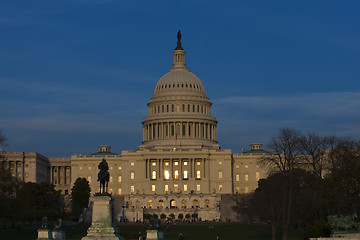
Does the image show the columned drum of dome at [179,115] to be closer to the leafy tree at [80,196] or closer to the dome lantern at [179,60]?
the dome lantern at [179,60]

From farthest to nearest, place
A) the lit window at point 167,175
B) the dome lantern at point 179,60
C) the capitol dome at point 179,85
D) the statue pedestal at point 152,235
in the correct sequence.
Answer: the dome lantern at point 179,60
the capitol dome at point 179,85
the lit window at point 167,175
the statue pedestal at point 152,235

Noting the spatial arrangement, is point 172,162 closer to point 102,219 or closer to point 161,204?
point 161,204

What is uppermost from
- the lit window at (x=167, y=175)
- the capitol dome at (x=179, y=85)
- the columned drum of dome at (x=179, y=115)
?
the capitol dome at (x=179, y=85)

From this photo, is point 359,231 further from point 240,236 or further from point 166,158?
point 166,158

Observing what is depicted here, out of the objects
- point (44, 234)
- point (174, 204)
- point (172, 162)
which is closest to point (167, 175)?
point (172, 162)

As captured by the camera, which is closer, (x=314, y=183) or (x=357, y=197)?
(x=357, y=197)

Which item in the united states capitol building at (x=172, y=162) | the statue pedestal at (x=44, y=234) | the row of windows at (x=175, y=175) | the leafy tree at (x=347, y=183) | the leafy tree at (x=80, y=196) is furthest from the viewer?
the row of windows at (x=175, y=175)

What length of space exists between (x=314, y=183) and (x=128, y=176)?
96.3 m

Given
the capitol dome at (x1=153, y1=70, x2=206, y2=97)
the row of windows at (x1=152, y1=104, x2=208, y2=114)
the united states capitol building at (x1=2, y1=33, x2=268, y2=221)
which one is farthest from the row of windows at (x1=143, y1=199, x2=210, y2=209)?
the capitol dome at (x1=153, y1=70, x2=206, y2=97)

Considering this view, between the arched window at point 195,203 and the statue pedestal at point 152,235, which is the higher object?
the arched window at point 195,203

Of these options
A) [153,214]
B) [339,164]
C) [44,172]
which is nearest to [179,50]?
[44,172]

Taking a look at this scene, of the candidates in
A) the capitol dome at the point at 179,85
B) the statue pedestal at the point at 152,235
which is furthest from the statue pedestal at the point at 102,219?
the capitol dome at the point at 179,85

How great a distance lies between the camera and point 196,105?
185500 millimetres

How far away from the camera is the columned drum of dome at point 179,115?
182 meters
